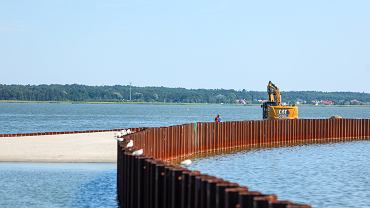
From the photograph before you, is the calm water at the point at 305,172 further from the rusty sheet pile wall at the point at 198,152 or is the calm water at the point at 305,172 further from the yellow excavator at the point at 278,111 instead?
the yellow excavator at the point at 278,111

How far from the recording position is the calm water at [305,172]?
31114 millimetres

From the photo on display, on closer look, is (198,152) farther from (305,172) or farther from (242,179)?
(242,179)

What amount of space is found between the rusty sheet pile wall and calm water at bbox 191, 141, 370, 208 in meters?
1.88

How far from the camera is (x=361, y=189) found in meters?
34.0

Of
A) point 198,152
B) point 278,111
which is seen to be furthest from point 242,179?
point 278,111

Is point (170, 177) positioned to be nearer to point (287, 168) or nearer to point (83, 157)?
point (83, 157)

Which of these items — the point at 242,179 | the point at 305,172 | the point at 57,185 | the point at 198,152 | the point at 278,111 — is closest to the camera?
the point at 57,185

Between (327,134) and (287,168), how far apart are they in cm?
3091

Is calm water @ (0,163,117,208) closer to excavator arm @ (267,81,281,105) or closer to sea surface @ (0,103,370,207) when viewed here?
sea surface @ (0,103,370,207)

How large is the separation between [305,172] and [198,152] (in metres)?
11.2

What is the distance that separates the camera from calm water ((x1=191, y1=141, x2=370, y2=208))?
3111 cm

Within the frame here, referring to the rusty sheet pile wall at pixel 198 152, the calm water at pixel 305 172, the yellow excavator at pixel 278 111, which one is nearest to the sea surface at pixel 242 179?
the calm water at pixel 305 172

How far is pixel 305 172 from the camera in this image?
41.9m

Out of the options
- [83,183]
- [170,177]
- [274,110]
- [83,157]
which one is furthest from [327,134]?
[170,177]
